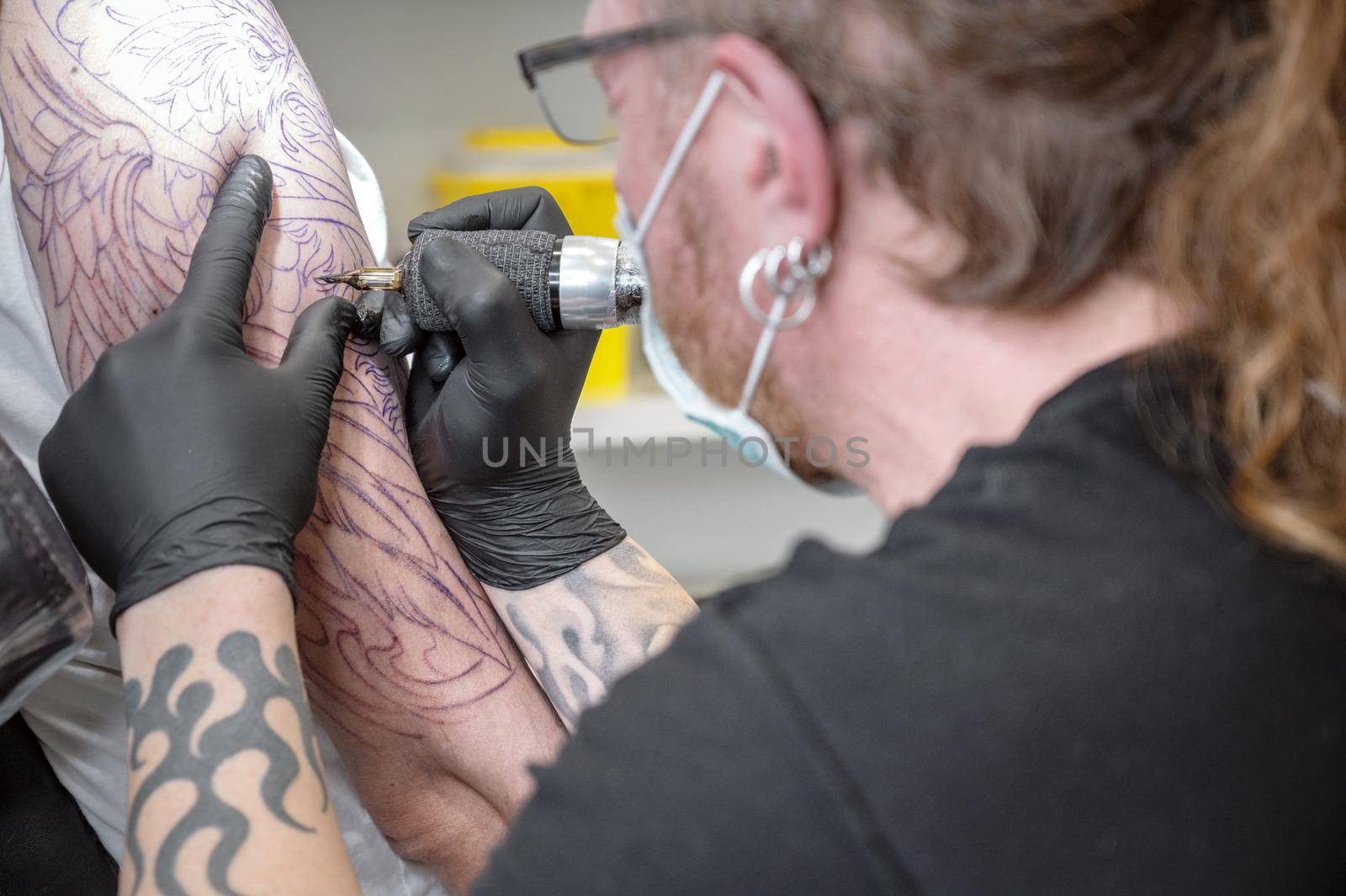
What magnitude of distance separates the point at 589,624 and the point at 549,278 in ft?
1.19

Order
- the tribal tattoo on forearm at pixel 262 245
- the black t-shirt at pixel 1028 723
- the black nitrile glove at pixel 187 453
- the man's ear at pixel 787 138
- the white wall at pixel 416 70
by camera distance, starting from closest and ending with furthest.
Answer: the black t-shirt at pixel 1028 723 < the man's ear at pixel 787 138 < the black nitrile glove at pixel 187 453 < the tribal tattoo on forearm at pixel 262 245 < the white wall at pixel 416 70

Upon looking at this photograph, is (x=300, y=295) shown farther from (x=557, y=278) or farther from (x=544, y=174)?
(x=544, y=174)

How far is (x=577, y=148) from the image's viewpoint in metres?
1.72

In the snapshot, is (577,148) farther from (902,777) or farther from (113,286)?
(902,777)

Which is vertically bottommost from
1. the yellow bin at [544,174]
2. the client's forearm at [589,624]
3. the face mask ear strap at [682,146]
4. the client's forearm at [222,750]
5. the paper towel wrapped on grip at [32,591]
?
the client's forearm at [589,624]

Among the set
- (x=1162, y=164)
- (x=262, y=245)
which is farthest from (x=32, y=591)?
(x=1162, y=164)

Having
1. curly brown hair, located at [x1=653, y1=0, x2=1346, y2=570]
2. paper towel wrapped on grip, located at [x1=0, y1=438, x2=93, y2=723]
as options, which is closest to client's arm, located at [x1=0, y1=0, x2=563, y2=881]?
paper towel wrapped on grip, located at [x1=0, y1=438, x2=93, y2=723]

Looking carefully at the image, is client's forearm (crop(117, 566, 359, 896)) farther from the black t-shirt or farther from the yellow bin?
the yellow bin

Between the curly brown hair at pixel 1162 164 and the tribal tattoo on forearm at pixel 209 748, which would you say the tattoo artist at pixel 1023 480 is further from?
the tribal tattoo on forearm at pixel 209 748

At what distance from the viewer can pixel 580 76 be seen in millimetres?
722

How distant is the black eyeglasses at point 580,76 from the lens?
0.67 metres

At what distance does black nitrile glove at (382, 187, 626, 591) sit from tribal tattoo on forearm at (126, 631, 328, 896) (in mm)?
348

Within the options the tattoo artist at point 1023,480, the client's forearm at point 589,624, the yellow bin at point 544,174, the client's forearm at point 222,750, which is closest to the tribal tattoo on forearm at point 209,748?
the client's forearm at point 222,750

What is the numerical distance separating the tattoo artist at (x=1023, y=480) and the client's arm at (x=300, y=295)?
0.40m
